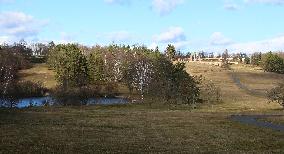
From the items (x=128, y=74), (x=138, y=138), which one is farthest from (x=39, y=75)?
(x=138, y=138)

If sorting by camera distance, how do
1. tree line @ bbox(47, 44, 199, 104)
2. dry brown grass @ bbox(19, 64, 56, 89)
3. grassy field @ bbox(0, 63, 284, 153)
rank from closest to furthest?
grassy field @ bbox(0, 63, 284, 153) → tree line @ bbox(47, 44, 199, 104) → dry brown grass @ bbox(19, 64, 56, 89)

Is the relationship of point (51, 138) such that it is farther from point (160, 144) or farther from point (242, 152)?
point (242, 152)

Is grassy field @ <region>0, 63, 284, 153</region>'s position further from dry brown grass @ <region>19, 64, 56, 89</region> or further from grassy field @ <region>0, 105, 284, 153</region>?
dry brown grass @ <region>19, 64, 56, 89</region>

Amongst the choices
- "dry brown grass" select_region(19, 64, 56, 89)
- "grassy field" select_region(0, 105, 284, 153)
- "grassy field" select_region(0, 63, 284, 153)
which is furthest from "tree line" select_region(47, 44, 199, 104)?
"grassy field" select_region(0, 105, 284, 153)

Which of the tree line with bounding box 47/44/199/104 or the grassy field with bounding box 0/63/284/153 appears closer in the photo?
the grassy field with bounding box 0/63/284/153

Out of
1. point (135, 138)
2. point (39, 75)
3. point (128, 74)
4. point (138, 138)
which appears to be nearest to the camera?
point (135, 138)

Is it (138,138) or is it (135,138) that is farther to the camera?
(138,138)

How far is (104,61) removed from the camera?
553 ft

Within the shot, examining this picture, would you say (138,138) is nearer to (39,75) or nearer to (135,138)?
(135,138)

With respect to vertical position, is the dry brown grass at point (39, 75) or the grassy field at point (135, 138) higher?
the dry brown grass at point (39, 75)

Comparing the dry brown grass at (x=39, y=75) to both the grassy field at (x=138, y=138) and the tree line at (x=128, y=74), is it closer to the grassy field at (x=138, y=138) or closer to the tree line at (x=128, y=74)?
the tree line at (x=128, y=74)

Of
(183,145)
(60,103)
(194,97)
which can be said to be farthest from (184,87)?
(183,145)

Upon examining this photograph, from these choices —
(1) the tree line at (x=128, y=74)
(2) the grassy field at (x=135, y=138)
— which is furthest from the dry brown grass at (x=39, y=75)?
(2) the grassy field at (x=135, y=138)

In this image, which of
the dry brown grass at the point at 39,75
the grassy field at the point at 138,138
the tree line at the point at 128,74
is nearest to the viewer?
the grassy field at the point at 138,138
